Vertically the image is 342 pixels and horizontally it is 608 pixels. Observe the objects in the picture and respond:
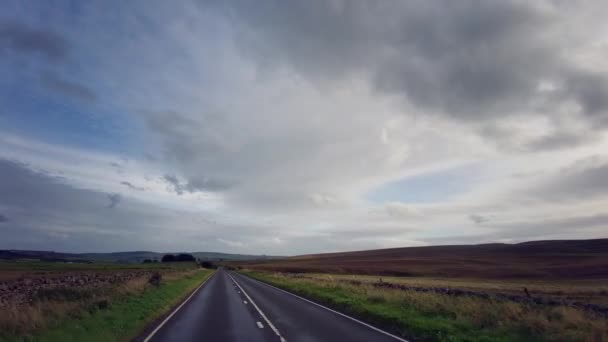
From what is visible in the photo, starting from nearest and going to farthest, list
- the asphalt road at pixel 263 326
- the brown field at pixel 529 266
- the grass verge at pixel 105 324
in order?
the grass verge at pixel 105 324, the asphalt road at pixel 263 326, the brown field at pixel 529 266

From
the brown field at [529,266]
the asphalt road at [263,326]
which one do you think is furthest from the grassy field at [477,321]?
the brown field at [529,266]

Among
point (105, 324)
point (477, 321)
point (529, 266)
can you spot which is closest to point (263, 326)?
point (105, 324)

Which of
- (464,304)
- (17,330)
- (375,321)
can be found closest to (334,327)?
(375,321)

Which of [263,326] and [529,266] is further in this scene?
[529,266]

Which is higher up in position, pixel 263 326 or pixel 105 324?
pixel 105 324

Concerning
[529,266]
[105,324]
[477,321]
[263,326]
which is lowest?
[529,266]

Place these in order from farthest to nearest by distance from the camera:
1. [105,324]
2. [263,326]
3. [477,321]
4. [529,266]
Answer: [529,266] → [263,326] → [477,321] → [105,324]

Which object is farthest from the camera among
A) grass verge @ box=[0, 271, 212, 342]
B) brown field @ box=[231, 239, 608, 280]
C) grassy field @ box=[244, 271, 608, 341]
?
brown field @ box=[231, 239, 608, 280]

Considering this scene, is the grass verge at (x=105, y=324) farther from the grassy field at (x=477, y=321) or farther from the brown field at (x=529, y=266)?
the brown field at (x=529, y=266)

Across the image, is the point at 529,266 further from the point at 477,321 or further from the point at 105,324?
the point at 105,324

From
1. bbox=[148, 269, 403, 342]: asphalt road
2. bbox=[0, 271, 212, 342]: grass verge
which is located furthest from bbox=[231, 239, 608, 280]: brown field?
bbox=[0, 271, 212, 342]: grass verge

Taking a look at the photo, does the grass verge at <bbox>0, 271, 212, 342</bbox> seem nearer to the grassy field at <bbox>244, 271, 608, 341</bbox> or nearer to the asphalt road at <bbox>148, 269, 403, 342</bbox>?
the asphalt road at <bbox>148, 269, 403, 342</bbox>

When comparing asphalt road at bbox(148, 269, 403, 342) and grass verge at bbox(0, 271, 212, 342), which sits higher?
grass verge at bbox(0, 271, 212, 342)

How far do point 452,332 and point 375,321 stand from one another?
4397mm
